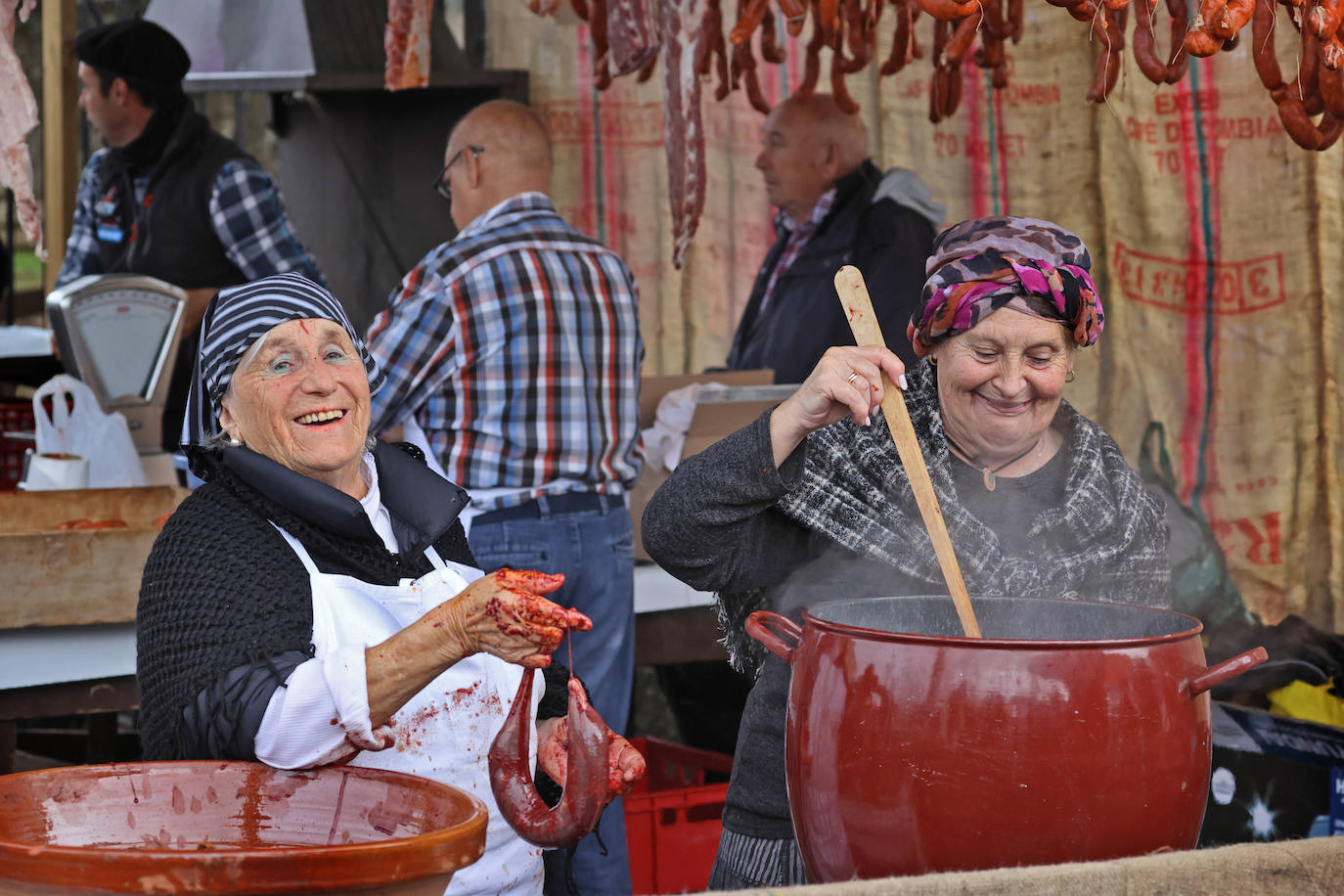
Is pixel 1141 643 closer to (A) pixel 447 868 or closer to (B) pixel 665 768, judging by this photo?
(A) pixel 447 868

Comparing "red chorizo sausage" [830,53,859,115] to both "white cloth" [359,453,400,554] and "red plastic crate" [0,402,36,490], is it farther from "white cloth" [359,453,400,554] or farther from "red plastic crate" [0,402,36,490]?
"red plastic crate" [0,402,36,490]

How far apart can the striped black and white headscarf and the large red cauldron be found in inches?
35.4

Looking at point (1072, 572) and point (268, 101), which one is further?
point (268, 101)

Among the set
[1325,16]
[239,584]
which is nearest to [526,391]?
[239,584]

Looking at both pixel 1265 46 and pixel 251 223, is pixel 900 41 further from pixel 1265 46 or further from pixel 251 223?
pixel 251 223

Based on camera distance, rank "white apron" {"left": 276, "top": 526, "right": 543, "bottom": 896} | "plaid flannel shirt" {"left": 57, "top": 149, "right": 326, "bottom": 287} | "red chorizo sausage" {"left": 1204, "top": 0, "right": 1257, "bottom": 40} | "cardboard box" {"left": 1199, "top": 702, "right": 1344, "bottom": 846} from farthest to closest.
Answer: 1. "plaid flannel shirt" {"left": 57, "top": 149, "right": 326, "bottom": 287}
2. "cardboard box" {"left": 1199, "top": 702, "right": 1344, "bottom": 846}
3. "red chorizo sausage" {"left": 1204, "top": 0, "right": 1257, "bottom": 40}
4. "white apron" {"left": 276, "top": 526, "right": 543, "bottom": 896}

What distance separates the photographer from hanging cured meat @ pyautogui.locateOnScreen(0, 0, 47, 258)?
260cm

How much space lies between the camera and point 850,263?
4324 millimetres

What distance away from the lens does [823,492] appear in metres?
1.85

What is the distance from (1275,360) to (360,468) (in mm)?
3086

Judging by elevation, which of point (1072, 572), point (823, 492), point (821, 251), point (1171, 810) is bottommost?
point (1171, 810)

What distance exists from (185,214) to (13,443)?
87 centimetres

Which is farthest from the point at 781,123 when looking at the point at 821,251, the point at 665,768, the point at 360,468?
the point at 360,468

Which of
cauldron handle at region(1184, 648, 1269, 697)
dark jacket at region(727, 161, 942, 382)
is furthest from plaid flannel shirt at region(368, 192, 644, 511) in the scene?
cauldron handle at region(1184, 648, 1269, 697)
